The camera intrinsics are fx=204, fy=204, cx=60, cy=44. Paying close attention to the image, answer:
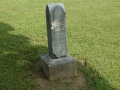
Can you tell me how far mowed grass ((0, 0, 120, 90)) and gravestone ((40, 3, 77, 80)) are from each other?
22 cm

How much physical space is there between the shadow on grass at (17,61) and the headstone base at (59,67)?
476 millimetres

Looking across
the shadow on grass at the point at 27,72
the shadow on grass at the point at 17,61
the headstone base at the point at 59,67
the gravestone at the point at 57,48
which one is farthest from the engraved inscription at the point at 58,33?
the shadow on grass at the point at 17,61

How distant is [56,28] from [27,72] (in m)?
1.40

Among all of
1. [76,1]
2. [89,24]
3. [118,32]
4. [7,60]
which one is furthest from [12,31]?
[76,1]

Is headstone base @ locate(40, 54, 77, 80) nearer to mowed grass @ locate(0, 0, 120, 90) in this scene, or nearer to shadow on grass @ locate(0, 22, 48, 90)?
mowed grass @ locate(0, 0, 120, 90)

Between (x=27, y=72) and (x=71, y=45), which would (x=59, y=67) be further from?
(x=71, y=45)

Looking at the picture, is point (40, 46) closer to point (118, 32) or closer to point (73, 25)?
point (73, 25)

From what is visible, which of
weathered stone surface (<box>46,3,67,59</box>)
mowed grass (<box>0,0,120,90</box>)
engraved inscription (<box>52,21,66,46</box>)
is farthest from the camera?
mowed grass (<box>0,0,120,90</box>)

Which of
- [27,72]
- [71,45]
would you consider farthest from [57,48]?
[71,45]

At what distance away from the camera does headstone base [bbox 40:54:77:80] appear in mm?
4688

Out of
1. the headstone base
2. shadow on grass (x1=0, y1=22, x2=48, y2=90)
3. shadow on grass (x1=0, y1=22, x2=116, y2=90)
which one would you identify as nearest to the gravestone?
the headstone base

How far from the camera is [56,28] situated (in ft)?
15.2

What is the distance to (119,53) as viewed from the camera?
20.2 feet

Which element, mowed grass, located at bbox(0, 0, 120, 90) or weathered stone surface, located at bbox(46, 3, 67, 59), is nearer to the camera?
weathered stone surface, located at bbox(46, 3, 67, 59)
